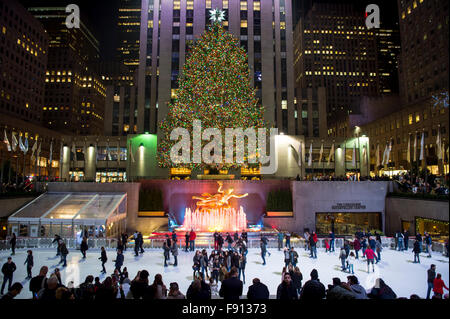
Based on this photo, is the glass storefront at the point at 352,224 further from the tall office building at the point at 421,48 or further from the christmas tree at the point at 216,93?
the tall office building at the point at 421,48

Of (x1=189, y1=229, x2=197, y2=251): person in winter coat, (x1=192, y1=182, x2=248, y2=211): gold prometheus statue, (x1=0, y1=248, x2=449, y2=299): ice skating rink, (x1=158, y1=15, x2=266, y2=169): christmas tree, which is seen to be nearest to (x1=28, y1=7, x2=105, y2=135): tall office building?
(x1=158, y1=15, x2=266, y2=169): christmas tree

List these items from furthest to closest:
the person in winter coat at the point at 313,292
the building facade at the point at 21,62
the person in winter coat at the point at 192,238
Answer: the building facade at the point at 21,62
the person in winter coat at the point at 192,238
the person in winter coat at the point at 313,292

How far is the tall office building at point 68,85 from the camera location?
113250 mm

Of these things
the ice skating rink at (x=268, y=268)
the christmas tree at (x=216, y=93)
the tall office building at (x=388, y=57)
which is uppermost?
the tall office building at (x=388, y=57)

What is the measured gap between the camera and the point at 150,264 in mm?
14773

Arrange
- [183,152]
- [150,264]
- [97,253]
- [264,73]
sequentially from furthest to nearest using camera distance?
[264,73] → [183,152] → [97,253] → [150,264]

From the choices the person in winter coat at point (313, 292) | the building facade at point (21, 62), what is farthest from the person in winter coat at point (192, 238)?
the building facade at point (21, 62)

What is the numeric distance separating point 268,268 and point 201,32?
3724 centimetres

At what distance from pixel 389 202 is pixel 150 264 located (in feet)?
75.6

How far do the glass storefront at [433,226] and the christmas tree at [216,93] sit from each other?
633 inches

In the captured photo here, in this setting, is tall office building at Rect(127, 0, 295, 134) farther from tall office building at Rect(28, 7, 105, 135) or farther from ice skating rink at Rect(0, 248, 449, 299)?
tall office building at Rect(28, 7, 105, 135)

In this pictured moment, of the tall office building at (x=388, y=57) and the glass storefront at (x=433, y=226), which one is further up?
the tall office building at (x=388, y=57)
